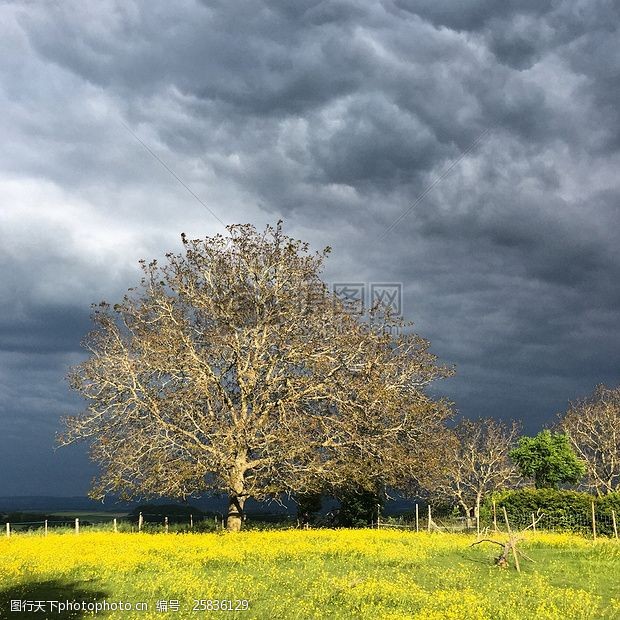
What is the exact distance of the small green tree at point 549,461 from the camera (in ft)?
197

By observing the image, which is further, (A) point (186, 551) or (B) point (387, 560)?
(A) point (186, 551)

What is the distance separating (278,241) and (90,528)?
23706 millimetres

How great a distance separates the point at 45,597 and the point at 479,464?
5855 cm

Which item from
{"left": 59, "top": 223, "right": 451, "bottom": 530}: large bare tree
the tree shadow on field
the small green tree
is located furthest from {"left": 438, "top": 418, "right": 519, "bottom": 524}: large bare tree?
the tree shadow on field

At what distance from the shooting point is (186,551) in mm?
27672

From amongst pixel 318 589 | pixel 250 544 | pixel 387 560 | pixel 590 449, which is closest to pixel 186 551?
pixel 250 544

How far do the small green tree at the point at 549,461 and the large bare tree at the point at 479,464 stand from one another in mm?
5956

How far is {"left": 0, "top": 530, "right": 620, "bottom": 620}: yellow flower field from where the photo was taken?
16688mm

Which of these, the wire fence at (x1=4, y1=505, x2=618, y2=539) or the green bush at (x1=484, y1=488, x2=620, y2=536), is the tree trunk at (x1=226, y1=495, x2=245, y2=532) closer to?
the wire fence at (x1=4, y1=505, x2=618, y2=539)

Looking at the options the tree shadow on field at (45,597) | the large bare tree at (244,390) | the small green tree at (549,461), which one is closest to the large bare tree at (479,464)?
the small green tree at (549,461)

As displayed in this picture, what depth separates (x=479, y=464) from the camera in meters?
70.0

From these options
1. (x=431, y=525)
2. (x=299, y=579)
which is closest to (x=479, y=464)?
(x=431, y=525)

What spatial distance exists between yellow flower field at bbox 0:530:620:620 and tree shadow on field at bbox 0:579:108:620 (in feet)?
0.13

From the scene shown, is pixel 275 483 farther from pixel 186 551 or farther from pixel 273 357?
pixel 186 551
